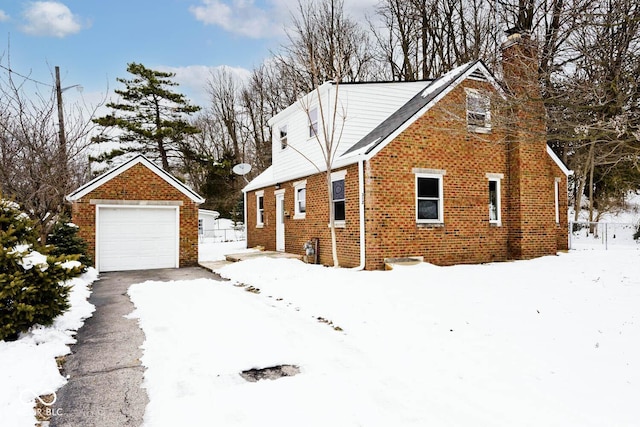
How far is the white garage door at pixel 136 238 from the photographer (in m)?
14.1

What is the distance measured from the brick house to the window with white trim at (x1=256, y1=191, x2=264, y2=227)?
3990mm

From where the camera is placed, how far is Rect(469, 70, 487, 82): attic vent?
1289cm

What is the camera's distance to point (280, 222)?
17.1 m

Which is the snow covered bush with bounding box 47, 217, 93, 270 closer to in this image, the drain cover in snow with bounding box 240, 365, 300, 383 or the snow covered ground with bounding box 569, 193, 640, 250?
the drain cover in snow with bounding box 240, 365, 300, 383

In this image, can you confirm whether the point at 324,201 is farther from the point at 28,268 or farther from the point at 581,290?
the point at 28,268

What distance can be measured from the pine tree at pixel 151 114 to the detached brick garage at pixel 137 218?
61.7 ft

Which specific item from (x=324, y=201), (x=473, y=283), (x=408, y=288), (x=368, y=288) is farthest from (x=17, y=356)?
(x=324, y=201)

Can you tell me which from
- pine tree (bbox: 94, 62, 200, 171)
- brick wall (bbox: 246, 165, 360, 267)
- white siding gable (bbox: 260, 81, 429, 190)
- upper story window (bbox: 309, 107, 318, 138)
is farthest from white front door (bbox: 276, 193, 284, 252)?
pine tree (bbox: 94, 62, 200, 171)

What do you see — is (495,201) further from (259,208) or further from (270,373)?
(270,373)

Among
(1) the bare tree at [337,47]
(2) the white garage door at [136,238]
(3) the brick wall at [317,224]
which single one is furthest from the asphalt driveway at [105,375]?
(1) the bare tree at [337,47]

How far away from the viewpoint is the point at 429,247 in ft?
39.3

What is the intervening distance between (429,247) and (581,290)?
4625 millimetres

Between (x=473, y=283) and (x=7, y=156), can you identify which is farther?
(x=7, y=156)

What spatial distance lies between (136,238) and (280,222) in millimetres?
5546
